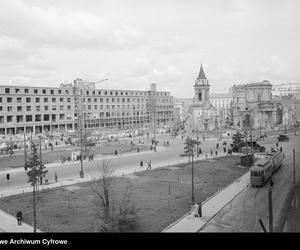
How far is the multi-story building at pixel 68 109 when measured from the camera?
3994 inches

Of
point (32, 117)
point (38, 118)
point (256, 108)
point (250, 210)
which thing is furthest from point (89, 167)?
point (256, 108)

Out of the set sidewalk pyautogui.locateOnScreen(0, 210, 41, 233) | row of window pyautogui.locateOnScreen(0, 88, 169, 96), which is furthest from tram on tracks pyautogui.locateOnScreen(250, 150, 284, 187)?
row of window pyautogui.locateOnScreen(0, 88, 169, 96)

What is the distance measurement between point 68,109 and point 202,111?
46298 millimetres

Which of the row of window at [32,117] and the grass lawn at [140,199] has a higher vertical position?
the row of window at [32,117]

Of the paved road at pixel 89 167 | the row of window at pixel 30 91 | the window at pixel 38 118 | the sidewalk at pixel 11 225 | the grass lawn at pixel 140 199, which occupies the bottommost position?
the sidewalk at pixel 11 225

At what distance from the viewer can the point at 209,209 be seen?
1072 inches


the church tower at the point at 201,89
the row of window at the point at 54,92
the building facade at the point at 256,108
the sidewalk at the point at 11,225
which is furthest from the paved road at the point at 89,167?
the church tower at the point at 201,89

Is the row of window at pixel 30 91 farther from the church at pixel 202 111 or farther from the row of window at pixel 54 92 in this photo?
the church at pixel 202 111

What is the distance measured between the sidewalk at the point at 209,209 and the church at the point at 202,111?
265 ft

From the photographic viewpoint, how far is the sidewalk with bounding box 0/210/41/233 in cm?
2292

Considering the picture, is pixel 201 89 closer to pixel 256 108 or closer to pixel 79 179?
pixel 256 108

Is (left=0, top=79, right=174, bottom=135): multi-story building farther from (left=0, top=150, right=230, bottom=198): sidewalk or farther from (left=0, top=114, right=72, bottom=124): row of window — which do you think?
Result: (left=0, top=150, right=230, bottom=198): sidewalk

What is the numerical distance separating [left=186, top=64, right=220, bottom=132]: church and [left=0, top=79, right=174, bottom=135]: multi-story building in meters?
25.3

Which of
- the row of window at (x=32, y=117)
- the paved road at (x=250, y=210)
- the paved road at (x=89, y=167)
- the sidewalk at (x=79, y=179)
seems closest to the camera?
the paved road at (x=250, y=210)
